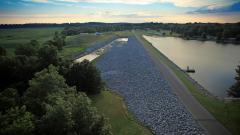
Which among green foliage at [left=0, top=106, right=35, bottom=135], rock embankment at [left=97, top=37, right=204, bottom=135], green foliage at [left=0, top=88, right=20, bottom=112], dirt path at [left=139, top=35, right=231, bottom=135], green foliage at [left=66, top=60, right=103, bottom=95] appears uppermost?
green foliage at [left=0, top=106, right=35, bottom=135]

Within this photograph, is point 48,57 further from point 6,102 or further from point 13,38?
point 13,38

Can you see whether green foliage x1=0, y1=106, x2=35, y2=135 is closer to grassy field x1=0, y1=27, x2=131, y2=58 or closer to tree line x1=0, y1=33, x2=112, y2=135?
tree line x1=0, y1=33, x2=112, y2=135

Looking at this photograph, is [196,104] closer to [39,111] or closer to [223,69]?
[39,111]

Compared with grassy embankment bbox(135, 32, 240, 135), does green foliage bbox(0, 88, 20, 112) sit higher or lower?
higher

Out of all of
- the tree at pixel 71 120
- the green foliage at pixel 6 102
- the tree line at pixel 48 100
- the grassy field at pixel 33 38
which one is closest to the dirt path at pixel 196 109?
the tree line at pixel 48 100

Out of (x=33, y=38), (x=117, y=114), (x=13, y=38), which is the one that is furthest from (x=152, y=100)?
(x=33, y=38)

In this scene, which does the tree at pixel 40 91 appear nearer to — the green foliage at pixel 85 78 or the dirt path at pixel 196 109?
the green foliage at pixel 85 78

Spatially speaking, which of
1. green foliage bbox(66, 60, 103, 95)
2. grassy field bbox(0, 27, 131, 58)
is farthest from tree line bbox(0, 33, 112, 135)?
grassy field bbox(0, 27, 131, 58)
